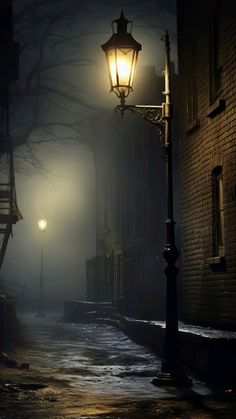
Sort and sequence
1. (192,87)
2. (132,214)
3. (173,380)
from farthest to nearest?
(132,214) → (192,87) → (173,380)

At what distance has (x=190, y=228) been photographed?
43.6 feet

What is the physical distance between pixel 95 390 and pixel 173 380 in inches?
44.2

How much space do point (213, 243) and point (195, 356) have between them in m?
2.39

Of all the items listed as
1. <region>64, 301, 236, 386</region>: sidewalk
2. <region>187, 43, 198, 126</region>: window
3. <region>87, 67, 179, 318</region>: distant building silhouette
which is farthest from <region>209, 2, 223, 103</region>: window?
<region>87, 67, 179, 318</region>: distant building silhouette

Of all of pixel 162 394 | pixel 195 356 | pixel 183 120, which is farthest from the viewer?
pixel 183 120

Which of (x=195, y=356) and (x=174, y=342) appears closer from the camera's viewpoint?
(x=174, y=342)

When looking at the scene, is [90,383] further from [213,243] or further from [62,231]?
[62,231]

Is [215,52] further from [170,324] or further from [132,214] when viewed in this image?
[132,214]

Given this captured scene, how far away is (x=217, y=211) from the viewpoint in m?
11.9

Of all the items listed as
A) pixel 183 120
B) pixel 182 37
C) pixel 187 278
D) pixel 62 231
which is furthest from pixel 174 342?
pixel 62 231

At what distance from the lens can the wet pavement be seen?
677 centimetres

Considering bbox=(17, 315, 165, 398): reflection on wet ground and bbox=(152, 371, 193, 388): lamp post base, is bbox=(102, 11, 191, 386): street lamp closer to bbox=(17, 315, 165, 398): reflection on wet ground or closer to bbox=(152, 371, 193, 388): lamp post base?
bbox=(152, 371, 193, 388): lamp post base

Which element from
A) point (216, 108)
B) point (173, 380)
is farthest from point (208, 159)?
point (173, 380)

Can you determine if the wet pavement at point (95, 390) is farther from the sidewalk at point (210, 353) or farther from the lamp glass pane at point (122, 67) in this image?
the lamp glass pane at point (122, 67)
